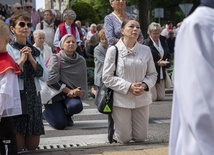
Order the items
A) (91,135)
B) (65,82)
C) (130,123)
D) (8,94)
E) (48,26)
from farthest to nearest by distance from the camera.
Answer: (48,26), (65,82), (91,135), (130,123), (8,94)

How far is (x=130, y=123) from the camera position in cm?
661

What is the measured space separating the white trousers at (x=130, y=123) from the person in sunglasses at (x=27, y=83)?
1043 millimetres

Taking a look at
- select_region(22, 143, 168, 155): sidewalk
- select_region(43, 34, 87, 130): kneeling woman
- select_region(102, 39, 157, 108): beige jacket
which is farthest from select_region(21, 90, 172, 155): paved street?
select_region(102, 39, 157, 108): beige jacket

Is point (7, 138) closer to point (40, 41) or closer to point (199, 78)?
point (199, 78)

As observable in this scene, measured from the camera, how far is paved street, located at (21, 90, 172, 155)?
21.3 feet

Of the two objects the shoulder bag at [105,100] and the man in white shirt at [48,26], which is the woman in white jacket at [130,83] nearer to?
the shoulder bag at [105,100]

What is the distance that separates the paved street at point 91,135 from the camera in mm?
6504

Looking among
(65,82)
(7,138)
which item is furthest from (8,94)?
(65,82)

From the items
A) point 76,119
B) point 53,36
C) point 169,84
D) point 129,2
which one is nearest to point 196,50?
point 76,119

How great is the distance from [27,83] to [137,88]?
143 cm

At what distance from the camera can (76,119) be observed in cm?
895

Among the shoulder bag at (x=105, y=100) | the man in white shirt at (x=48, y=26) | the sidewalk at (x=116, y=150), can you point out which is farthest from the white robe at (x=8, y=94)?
the man in white shirt at (x=48, y=26)

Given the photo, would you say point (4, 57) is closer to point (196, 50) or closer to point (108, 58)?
point (108, 58)

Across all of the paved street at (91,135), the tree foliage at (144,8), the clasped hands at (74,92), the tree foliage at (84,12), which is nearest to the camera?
the paved street at (91,135)
